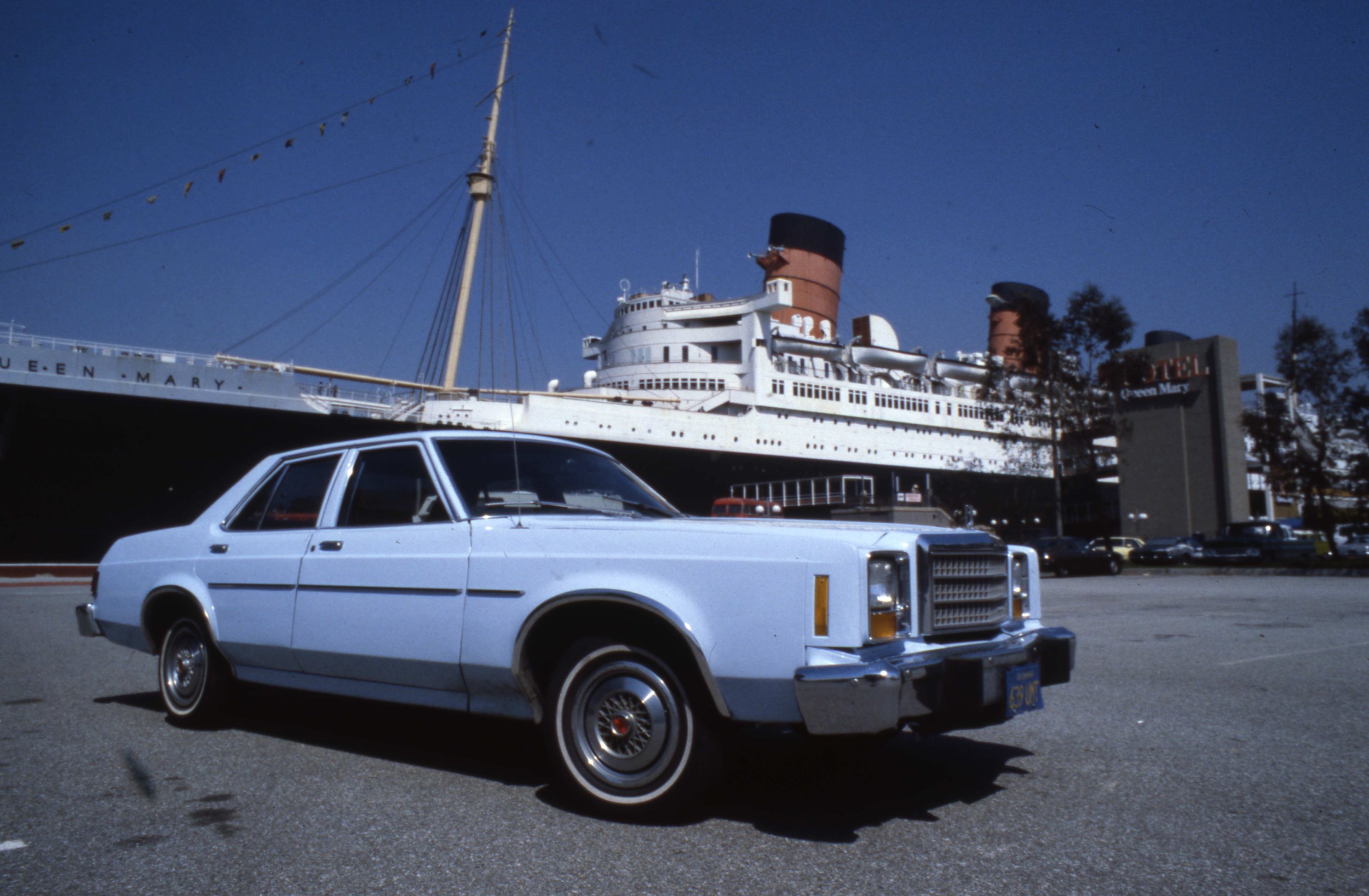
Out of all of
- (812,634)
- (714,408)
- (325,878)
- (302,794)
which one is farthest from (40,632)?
(714,408)

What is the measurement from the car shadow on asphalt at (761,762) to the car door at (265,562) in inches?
22.9

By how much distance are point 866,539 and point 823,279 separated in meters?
49.0

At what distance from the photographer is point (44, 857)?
9.69 feet

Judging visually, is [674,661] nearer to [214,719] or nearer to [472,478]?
[472,478]

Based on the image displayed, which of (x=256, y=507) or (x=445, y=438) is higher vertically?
(x=445, y=438)

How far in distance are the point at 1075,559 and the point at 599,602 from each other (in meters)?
25.8

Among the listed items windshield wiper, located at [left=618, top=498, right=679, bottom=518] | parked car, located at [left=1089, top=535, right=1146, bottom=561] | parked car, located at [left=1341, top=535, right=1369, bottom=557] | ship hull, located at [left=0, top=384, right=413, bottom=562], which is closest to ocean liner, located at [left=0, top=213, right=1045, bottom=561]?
ship hull, located at [left=0, top=384, right=413, bottom=562]

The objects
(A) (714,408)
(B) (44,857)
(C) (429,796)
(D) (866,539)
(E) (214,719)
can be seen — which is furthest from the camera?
(A) (714,408)

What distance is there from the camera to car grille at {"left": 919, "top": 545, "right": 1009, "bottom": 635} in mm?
3383

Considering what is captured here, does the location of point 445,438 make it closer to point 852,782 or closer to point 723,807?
point 723,807

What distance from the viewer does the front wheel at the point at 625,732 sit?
3.24 m

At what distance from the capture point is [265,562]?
466 centimetres

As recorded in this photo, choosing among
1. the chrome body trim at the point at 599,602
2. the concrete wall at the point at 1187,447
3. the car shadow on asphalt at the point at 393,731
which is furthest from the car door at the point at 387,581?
the concrete wall at the point at 1187,447

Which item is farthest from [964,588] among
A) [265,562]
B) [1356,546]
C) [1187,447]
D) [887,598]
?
[1187,447]
